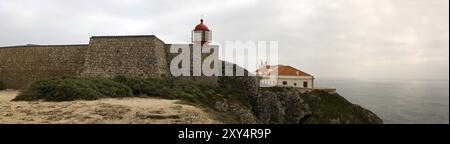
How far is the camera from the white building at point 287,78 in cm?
3650

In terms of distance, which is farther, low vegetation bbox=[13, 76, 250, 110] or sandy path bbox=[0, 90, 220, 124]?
low vegetation bbox=[13, 76, 250, 110]

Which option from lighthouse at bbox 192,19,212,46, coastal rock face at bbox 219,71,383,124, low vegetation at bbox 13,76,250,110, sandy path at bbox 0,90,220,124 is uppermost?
lighthouse at bbox 192,19,212,46

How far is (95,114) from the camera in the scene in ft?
33.8

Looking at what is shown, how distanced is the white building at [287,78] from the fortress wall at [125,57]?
53.0ft

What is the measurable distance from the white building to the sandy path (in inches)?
997

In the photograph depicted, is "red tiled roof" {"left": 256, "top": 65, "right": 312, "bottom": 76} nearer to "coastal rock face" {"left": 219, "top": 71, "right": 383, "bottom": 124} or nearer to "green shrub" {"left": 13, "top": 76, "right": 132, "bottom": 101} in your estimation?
"coastal rock face" {"left": 219, "top": 71, "right": 383, "bottom": 124}

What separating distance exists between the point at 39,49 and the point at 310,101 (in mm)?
22159

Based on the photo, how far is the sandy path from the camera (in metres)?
9.44

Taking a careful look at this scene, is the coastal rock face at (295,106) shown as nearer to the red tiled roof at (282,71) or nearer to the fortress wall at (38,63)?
the red tiled roof at (282,71)

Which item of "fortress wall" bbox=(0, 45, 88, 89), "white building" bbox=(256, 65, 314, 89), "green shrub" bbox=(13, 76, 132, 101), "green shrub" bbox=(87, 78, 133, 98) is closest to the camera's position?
"green shrub" bbox=(13, 76, 132, 101)

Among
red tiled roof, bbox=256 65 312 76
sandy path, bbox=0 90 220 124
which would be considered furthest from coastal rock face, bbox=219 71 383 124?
sandy path, bbox=0 90 220 124

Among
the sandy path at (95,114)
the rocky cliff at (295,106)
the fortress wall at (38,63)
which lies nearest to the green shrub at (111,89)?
the sandy path at (95,114)
